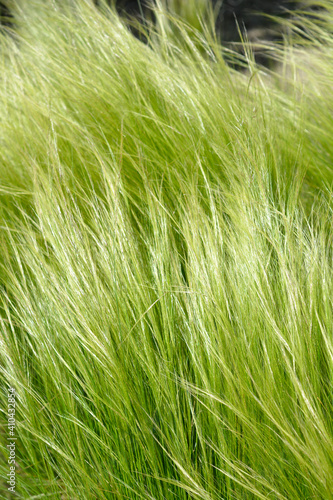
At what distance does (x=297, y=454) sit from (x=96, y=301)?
15.5 inches

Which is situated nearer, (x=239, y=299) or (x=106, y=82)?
(x=239, y=299)

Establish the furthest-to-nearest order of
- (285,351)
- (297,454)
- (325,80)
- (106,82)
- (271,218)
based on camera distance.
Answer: (325,80), (106,82), (271,218), (285,351), (297,454)

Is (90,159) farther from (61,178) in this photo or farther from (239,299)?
(239,299)

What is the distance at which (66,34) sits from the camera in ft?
4.46

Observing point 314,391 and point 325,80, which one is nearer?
point 314,391

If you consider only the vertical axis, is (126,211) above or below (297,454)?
above

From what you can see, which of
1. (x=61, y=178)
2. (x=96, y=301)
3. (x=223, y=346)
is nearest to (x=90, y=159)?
(x=61, y=178)

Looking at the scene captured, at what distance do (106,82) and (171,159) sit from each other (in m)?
Answer: 0.29

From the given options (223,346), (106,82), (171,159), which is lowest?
(223,346)

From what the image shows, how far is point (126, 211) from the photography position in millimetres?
916

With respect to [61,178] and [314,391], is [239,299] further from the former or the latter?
[61,178]

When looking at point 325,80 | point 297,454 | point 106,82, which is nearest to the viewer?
point 297,454

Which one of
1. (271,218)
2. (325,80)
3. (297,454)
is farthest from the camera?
(325,80)

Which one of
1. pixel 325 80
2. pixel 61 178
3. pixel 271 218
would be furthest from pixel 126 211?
pixel 325 80
